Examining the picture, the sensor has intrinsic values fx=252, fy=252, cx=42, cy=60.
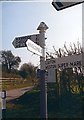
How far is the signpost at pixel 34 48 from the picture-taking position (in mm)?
2996

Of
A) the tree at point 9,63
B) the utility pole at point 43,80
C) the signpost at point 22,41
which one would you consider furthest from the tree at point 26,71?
the signpost at point 22,41

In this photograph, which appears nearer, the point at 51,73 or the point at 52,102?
the point at 51,73

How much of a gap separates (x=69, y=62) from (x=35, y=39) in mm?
649

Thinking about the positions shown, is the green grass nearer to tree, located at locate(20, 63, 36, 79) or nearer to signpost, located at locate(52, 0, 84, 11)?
tree, located at locate(20, 63, 36, 79)

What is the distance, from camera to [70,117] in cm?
759

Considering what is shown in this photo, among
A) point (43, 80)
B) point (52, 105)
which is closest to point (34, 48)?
point (43, 80)

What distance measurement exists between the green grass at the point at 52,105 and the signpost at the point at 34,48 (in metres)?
4.83

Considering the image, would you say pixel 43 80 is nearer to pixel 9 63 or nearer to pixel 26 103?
pixel 26 103

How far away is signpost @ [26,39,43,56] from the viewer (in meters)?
3.00

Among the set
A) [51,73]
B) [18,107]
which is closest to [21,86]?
[18,107]

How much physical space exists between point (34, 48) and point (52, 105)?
6.47 meters

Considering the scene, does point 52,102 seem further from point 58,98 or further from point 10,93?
point 10,93

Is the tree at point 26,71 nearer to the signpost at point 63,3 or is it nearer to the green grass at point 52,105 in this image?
the green grass at point 52,105

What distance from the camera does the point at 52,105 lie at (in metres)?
9.37
